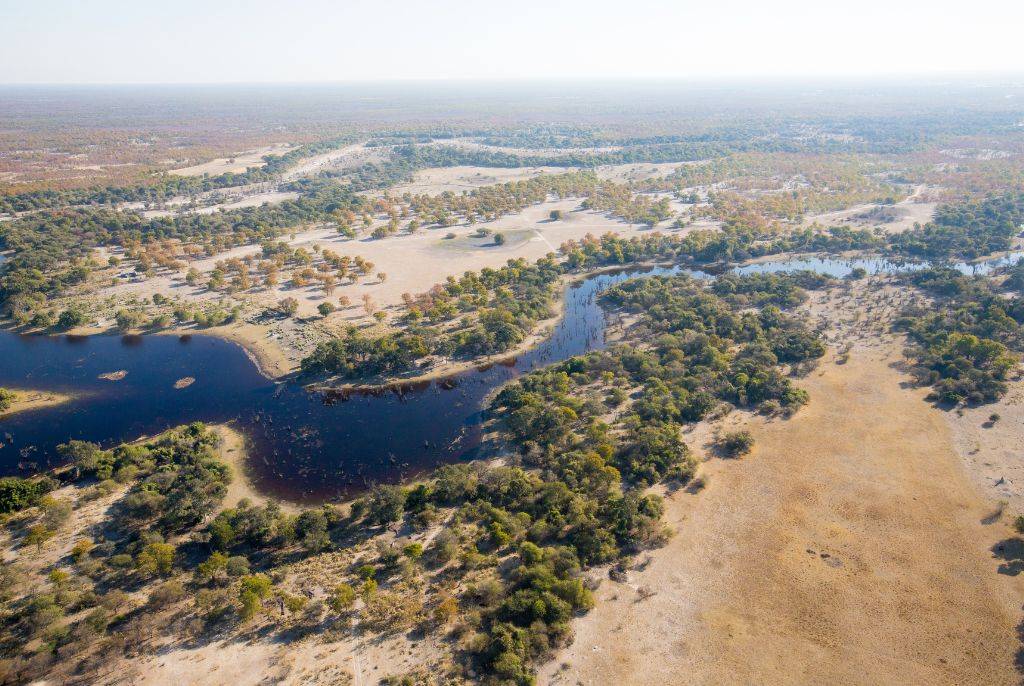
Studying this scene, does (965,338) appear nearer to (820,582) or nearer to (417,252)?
(820,582)

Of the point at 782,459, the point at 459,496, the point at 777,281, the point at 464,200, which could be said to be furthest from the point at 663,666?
the point at 464,200

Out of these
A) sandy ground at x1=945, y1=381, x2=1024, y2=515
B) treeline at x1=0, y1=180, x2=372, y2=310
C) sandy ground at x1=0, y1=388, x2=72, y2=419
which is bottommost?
sandy ground at x1=0, y1=388, x2=72, y2=419

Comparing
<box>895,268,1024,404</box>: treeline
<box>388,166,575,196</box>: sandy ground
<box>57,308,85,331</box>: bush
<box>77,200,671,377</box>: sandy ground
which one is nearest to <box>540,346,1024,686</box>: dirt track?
<box>895,268,1024,404</box>: treeline

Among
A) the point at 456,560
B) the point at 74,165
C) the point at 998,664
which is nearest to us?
the point at 998,664

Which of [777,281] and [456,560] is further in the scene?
[777,281]

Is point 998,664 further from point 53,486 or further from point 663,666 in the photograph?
point 53,486

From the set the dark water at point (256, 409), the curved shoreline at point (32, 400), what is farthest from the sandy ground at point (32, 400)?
the dark water at point (256, 409)

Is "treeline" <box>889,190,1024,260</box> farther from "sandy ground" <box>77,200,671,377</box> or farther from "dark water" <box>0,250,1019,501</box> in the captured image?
"dark water" <box>0,250,1019,501</box>
